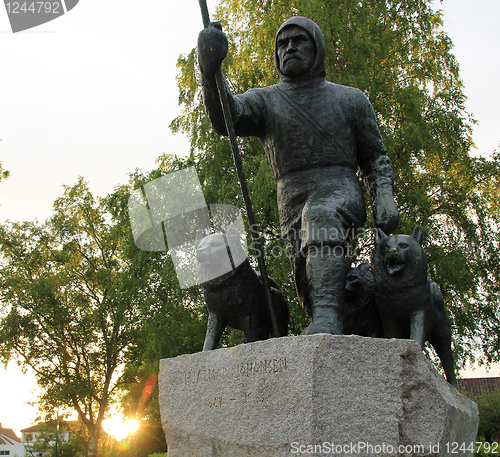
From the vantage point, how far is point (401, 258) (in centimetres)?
329

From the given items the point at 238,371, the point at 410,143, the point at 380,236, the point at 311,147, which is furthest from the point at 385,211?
the point at 410,143

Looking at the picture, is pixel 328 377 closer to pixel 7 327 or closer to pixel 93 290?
pixel 7 327

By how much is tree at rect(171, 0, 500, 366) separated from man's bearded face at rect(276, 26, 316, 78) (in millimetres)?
8963

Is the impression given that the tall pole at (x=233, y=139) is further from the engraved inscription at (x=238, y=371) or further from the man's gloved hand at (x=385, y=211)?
the man's gloved hand at (x=385, y=211)

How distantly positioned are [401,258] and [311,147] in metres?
0.93

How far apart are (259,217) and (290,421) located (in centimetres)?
1190

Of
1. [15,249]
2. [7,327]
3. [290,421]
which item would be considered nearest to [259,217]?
[290,421]

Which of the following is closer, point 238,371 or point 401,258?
point 238,371

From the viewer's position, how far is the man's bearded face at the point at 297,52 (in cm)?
380

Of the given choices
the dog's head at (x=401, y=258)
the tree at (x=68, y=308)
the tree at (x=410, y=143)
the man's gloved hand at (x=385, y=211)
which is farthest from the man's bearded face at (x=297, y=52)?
the tree at (x=68, y=308)

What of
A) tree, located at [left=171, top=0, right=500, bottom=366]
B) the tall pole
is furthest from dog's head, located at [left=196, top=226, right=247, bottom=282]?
tree, located at [left=171, top=0, right=500, bottom=366]

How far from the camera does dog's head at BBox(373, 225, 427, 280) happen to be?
330 cm

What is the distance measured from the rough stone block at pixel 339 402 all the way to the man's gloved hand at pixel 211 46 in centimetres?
166

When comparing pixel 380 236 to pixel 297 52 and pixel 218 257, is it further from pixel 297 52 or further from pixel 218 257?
pixel 297 52
